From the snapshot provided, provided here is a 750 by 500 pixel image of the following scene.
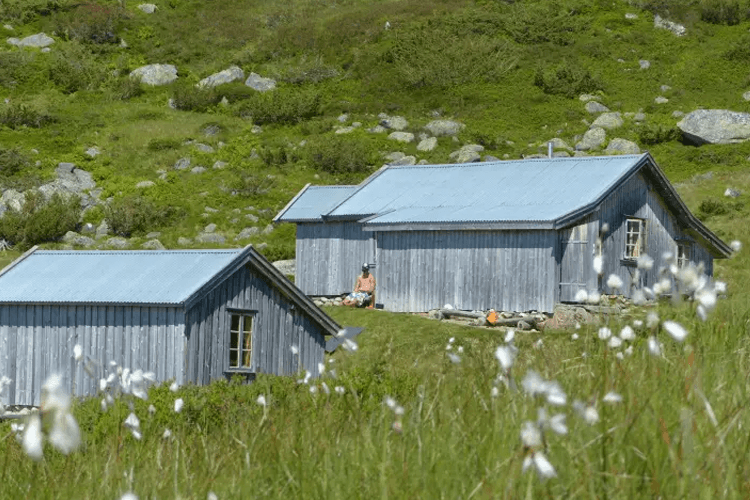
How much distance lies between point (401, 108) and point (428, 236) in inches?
903

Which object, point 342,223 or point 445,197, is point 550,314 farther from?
point 342,223

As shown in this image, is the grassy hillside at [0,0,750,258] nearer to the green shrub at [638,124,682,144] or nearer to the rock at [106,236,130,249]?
the green shrub at [638,124,682,144]

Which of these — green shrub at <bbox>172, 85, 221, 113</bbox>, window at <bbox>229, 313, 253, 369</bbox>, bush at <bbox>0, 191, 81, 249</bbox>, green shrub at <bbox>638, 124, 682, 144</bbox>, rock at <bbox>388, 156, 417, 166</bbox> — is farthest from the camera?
green shrub at <bbox>172, 85, 221, 113</bbox>

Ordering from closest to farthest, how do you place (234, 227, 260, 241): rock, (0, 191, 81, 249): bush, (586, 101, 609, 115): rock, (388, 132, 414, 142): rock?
(234, 227, 260, 241): rock < (0, 191, 81, 249): bush < (388, 132, 414, 142): rock < (586, 101, 609, 115): rock

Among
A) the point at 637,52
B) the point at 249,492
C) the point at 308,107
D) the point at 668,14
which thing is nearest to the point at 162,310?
the point at 249,492

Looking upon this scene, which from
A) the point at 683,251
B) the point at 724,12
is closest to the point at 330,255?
the point at 683,251

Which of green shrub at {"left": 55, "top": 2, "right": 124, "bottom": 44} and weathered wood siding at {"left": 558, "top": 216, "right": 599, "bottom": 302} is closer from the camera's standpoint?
weathered wood siding at {"left": 558, "top": 216, "right": 599, "bottom": 302}

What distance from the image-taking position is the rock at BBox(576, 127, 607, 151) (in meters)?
46.3

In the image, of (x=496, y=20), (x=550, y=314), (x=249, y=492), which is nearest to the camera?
(x=249, y=492)

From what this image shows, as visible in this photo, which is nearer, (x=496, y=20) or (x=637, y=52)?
(x=637, y=52)

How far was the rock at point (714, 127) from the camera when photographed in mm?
46750

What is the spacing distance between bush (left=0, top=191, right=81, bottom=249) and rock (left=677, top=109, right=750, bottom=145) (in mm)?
25850

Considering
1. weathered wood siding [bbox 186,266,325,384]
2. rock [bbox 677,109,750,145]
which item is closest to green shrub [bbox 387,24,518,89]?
rock [bbox 677,109,750,145]

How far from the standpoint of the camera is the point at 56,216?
132 ft
